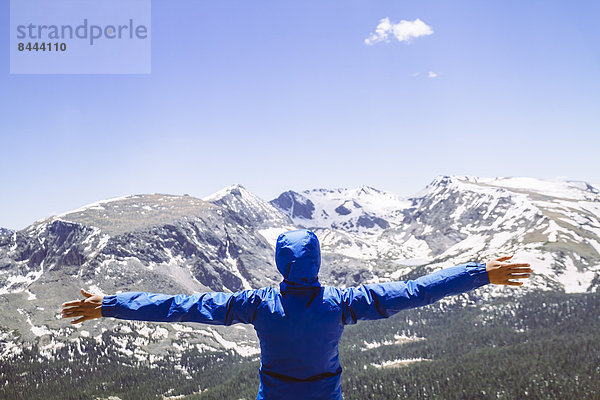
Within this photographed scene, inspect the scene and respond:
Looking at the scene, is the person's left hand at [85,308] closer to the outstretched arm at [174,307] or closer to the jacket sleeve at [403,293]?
the outstretched arm at [174,307]

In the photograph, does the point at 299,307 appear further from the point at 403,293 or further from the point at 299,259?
the point at 403,293

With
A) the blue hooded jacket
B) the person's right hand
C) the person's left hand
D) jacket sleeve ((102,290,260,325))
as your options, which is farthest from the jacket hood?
the person's left hand

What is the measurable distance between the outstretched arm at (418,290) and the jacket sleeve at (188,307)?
1.72 m

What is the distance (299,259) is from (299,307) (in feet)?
2.62

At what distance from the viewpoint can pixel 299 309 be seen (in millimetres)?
7055

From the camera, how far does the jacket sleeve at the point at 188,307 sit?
23.7 ft

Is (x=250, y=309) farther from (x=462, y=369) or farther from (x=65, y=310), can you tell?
(x=462, y=369)

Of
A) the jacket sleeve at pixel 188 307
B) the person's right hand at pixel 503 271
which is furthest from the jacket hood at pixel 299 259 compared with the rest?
the person's right hand at pixel 503 271

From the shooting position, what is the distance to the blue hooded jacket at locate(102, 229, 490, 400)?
7059mm

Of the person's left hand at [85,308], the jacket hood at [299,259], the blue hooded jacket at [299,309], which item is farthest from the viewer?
the person's left hand at [85,308]

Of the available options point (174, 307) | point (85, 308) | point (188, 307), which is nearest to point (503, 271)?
point (188, 307)

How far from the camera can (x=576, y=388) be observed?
164625 mm

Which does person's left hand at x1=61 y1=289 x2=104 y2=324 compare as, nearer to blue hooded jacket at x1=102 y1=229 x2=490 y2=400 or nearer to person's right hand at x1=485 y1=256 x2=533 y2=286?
blue hooded jacket at x1=102 y1=229 x2=490 y2=400

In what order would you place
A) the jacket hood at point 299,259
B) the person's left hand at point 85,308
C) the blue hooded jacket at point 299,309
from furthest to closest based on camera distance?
1. the person's left hand at point 85,308
2. the jacket hood at point 299,259
3. the blue hooded jacket at point 299,309
